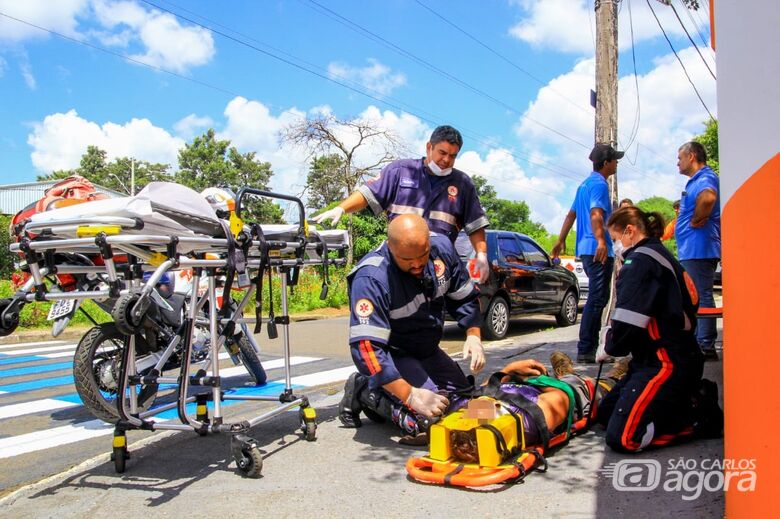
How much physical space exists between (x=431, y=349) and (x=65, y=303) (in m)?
2.80

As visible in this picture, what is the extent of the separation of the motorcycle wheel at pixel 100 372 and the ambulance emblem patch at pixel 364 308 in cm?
165

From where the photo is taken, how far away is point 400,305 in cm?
406

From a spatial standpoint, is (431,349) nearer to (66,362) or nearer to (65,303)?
(65,303)

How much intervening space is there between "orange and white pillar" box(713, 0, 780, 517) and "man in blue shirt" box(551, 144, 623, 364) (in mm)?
3661

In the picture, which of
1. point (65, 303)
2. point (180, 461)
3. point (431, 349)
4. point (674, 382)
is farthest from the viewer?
point (65, 303)

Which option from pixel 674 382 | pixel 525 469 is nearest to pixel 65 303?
pixel 525 469

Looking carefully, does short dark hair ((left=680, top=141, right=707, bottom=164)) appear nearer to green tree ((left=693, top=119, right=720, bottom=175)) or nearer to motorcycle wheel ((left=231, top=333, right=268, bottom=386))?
motorcycle wheel ((left=231, top=333, right=268, bottom=386))

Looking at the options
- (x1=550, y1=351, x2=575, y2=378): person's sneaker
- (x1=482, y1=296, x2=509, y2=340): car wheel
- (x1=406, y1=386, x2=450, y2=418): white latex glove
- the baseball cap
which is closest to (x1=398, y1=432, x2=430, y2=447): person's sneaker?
(x1=406, y1=386, x2=450, y2=418): white latex glove

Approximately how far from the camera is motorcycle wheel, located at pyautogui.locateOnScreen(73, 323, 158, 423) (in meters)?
4.59

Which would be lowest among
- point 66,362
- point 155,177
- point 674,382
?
point 66,362

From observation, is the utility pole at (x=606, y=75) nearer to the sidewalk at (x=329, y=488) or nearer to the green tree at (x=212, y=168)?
the sidewalk at (x=329, y=488)

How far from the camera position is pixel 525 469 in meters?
3.25

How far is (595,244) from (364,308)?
327cm

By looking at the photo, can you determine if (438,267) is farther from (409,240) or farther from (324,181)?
(324,181)
